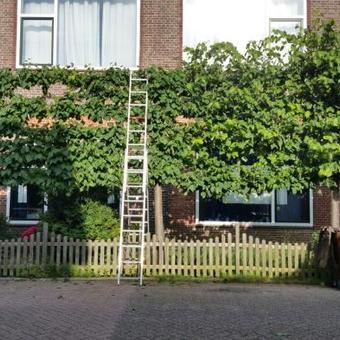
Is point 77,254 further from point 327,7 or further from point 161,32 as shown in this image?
point 327,7

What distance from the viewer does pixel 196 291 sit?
402 inches

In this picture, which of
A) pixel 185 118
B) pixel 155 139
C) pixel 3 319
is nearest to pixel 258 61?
pixel 185 118

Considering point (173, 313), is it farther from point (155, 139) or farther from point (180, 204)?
point (180, 204)

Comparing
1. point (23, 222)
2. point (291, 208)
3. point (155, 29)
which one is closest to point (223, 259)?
point (291, 208)

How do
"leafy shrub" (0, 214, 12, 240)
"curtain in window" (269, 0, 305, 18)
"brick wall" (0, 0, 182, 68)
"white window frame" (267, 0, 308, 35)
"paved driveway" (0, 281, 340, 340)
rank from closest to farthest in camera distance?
"paved driveway" (0, 281, 340, 340), "leafy shrub" (0, 214, 12, 240), "brick wall" (0, 0, 182, 68), "white window frame" (267, 0, 308, 35), "curtain in window" (269, 0, 305, 18)

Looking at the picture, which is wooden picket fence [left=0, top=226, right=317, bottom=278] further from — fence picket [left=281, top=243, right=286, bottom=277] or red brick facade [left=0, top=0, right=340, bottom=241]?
red brick facade [left=0, top=0, right=340, bottom=241]

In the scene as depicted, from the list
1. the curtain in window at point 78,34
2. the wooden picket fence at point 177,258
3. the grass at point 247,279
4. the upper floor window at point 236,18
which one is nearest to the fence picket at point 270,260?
A: the wooden picket fence at point 177,258

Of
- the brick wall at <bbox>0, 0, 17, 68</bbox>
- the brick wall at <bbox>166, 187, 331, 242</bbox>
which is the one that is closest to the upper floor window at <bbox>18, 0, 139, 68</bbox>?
the brick wall at <bbox>0, 0, 17, 68</bbox>

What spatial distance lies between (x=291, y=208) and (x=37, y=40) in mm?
9335

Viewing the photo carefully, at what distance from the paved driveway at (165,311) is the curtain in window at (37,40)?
783 cm

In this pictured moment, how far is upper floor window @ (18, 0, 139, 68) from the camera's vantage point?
16.4m

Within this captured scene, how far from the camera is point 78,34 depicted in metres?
16.5

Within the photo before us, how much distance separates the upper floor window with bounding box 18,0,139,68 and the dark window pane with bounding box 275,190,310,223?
612cm

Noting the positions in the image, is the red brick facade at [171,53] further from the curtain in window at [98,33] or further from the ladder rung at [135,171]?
the ladder rung at [135,171]
